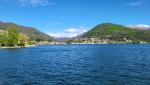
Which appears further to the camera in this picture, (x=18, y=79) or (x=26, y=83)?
(x=18, y=79)

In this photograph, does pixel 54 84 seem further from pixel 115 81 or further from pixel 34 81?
pixel 115 81

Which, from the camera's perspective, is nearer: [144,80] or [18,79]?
[144,80]

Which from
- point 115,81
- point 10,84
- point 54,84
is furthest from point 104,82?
point 10,84

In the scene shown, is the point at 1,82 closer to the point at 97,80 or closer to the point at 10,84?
the point at 10,84

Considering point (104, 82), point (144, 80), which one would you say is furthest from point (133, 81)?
point (104, 82)

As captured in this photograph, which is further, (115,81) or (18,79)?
(18,79)

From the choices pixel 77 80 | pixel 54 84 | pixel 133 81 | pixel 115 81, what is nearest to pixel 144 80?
pixel 133 81

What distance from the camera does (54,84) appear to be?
49031mm

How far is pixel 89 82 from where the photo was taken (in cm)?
5056

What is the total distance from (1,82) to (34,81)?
20.6 feet

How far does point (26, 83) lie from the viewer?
50.2 meters

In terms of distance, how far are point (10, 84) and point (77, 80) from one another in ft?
43.1

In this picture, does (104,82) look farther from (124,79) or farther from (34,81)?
(34,81)

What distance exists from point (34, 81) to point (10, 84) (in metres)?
5.07
